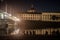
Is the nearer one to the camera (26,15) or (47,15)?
(47,15)

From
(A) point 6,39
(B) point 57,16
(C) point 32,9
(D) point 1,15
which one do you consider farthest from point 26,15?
(A) point 6,39

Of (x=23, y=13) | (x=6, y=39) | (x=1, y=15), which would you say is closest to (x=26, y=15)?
(x=23, y=13)

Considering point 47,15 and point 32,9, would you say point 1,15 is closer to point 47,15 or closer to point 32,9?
point 47,15

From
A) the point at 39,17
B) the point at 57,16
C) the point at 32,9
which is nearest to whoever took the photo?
the point at 57,16

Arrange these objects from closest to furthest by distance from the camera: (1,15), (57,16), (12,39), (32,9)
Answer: (12,39) → (1,15) → (57,16) → (32,9)

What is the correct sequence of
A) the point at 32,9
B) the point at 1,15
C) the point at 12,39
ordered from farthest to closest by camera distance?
1. the point at 32,9
2. the point at 1,15
3. the point at 12,39

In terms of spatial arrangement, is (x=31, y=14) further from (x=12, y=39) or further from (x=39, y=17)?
(x=12, y=39)

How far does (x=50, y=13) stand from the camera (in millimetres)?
31969

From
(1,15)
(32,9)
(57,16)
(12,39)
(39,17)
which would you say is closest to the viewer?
(12,39)

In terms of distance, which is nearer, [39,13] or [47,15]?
[47,15]

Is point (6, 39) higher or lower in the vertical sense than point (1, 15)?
lower

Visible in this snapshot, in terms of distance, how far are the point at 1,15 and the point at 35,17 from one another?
18.8 meters

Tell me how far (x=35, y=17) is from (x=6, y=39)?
28.3 meters

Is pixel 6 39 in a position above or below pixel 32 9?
below
